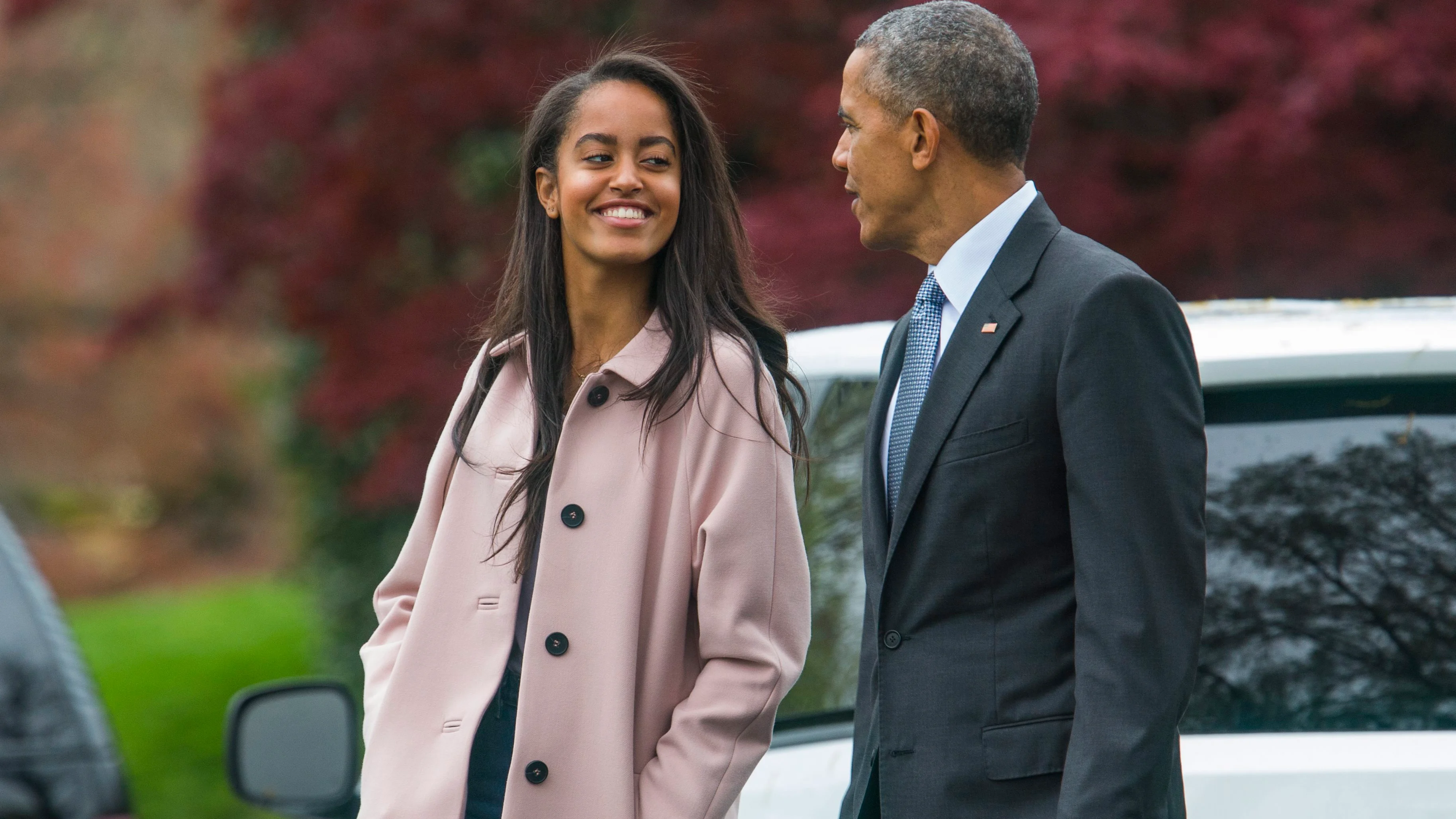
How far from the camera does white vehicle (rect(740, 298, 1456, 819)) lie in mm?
2312

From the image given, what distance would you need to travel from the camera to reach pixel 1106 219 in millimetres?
4871

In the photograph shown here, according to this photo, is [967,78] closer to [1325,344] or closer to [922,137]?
[922,137]

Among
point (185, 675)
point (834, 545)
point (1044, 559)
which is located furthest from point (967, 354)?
point (185, 675)

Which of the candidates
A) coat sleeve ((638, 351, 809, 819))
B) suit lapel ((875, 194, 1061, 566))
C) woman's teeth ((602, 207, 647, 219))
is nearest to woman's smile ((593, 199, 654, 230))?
woman's teeth ((602, 207, 647, 219))

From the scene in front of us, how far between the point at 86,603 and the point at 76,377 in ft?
8.79

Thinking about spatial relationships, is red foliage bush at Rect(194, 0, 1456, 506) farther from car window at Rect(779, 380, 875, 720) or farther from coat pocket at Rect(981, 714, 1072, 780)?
coat pocket at Rect(981, 714, 1072, 780)

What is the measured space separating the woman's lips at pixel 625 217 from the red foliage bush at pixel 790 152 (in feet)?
4.81

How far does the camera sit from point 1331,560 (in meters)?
2.47

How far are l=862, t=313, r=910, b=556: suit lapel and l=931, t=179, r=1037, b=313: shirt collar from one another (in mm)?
116

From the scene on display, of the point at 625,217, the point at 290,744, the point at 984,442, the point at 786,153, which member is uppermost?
the point at 786,153

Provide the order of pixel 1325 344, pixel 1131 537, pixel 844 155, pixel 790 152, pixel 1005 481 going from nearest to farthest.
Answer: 1. pixel 1131 537
2. pixel 1005 481
3. pixel 844 155
4. pixel 1325 344
5. pixel 790 152

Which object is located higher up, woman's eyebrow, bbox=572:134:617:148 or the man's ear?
woman's eyebrow, bbox=572:134:617:148

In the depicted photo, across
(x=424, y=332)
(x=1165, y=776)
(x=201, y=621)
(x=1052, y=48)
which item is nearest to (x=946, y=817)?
(x=1165, y=776)

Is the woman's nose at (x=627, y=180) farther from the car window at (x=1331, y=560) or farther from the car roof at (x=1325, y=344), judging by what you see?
the car window at (x=1331, y=560)
